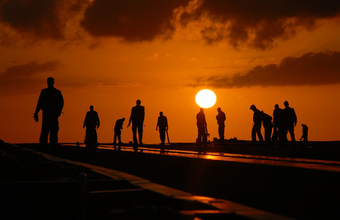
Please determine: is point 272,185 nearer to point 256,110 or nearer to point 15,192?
point 15,192

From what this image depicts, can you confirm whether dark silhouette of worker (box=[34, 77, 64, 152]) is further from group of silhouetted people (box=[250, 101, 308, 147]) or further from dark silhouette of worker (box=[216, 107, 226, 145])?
dark silhouette of worker (box=[216, 107, 226, 145])

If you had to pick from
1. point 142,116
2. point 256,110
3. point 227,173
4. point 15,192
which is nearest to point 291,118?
point 256,110

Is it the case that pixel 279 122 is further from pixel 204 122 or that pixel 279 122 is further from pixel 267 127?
pixel 204 122

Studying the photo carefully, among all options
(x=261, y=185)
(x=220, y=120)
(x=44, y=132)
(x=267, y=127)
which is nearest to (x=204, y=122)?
(x=220, y=120)

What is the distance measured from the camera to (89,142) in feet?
97.0

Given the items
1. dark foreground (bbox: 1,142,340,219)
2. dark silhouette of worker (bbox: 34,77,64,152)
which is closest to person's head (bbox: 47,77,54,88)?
dark silhouette of worker (bbox: 34,77,64,152)

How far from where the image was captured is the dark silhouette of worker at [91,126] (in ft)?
95.5

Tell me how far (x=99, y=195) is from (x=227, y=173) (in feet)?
18.4

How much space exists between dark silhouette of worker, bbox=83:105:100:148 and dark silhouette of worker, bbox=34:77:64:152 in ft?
36.9

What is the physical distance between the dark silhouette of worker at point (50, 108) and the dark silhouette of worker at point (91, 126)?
11235 millimetres

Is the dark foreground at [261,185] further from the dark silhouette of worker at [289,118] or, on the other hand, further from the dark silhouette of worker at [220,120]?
the dark silhouette of worker at [220,120]

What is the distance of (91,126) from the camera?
29312 millimetres

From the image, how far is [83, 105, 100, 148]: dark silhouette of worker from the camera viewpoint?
2911 cm

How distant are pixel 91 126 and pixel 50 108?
1190 cm
